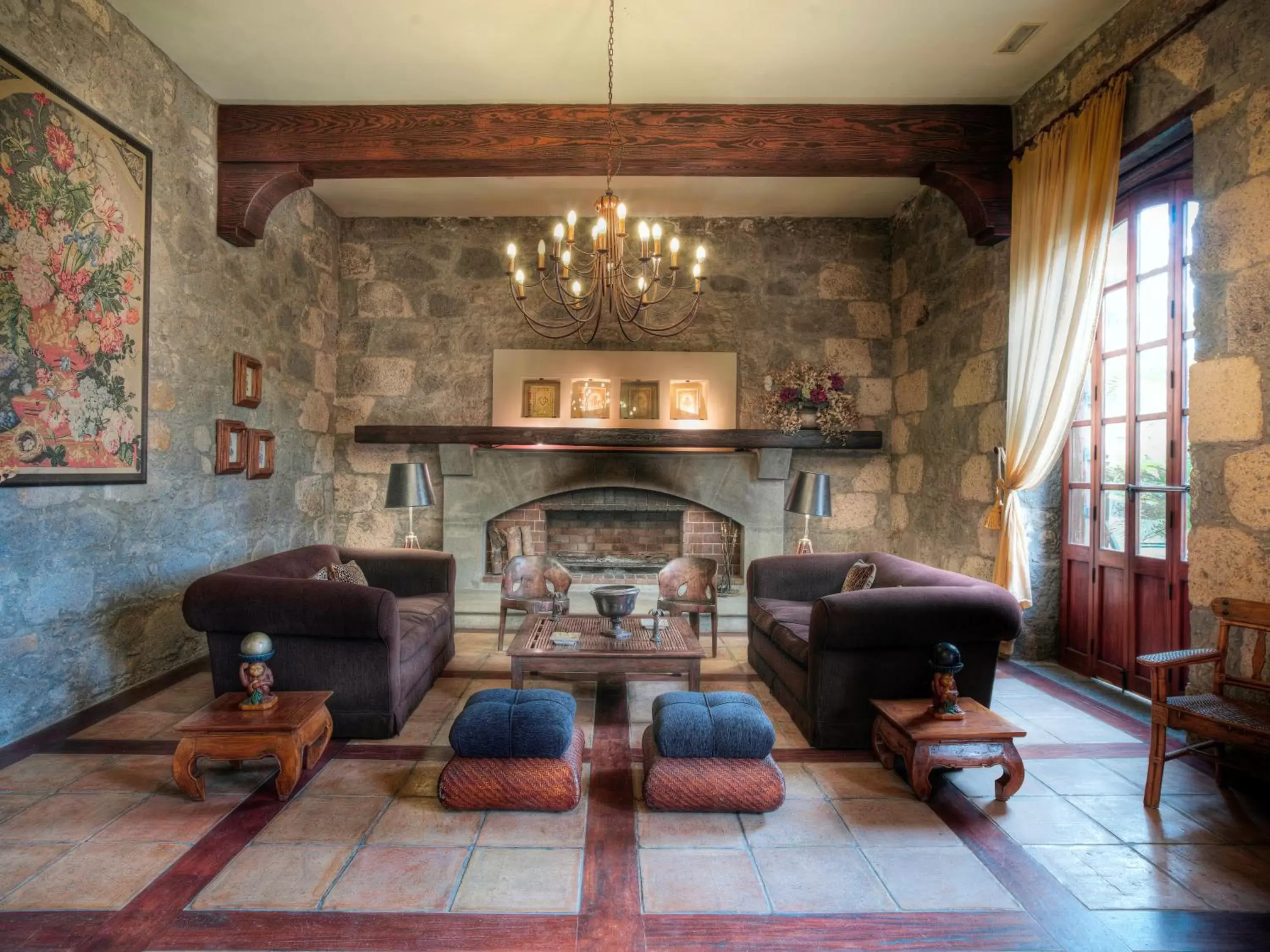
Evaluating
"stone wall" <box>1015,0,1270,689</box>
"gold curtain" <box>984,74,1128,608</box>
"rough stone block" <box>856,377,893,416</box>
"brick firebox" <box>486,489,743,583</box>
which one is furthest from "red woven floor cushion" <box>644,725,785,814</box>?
"rough stone block" <box>856,377,893,416</box>

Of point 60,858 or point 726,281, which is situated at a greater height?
point 726,281

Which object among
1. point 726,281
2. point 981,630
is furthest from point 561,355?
point 981,630

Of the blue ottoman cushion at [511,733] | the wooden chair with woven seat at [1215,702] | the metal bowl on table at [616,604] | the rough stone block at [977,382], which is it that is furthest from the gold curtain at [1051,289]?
the blue ottoman cushion at [511,733]

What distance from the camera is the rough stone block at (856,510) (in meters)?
6.20

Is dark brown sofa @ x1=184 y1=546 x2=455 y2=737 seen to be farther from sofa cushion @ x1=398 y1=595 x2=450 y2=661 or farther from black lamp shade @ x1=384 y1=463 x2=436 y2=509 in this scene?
black lamp shade @ x1=384 y1=463 x2=436 y2=509

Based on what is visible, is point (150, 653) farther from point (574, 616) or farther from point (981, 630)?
point (981, 630)

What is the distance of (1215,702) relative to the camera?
7.91 ft

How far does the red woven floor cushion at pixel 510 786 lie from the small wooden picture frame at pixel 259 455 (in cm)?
323

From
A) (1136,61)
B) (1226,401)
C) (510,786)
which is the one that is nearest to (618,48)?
(1136,61)

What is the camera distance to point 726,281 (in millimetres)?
6137

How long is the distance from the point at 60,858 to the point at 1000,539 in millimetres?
4644

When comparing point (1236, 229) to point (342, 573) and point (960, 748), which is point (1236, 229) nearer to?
point (960, 748)

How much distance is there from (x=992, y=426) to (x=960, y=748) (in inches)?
105

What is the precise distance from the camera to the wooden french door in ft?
11.2
